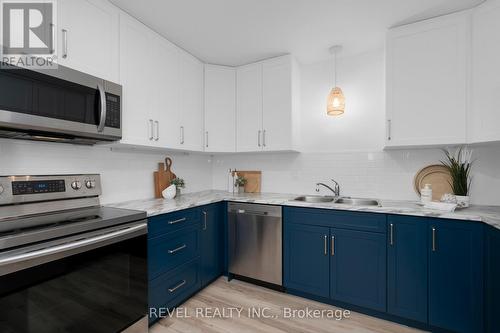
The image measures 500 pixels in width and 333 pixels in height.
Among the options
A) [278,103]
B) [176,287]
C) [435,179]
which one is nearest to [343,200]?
[435,179]

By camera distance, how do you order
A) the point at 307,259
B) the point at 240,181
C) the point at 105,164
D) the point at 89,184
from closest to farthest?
the point at 89,184 < the point at 105,164 < the point at 307,259 < the point at 240,181

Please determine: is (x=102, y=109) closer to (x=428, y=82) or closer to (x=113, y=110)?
(x=113, y=110)

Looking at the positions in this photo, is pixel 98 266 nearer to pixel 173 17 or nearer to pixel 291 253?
pixel 291 253

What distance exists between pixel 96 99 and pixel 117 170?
2.52 ft

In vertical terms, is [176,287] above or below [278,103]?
below

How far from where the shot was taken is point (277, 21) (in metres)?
2.00

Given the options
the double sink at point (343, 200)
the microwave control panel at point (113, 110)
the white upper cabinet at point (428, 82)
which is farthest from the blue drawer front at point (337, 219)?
the microwave control panel at point (113, 110)

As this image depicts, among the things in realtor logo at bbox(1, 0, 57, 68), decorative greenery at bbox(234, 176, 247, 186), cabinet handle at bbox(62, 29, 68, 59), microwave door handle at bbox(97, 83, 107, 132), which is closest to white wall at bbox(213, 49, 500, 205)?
decorative greenery at bbox(234, 176, 247, 186)

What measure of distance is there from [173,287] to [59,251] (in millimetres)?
1027

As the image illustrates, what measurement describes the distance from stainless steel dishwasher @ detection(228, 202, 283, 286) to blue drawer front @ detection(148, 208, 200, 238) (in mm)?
461

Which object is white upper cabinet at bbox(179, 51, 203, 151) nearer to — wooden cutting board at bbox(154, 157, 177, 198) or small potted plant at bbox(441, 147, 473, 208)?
wooden cutting board at bbox(154, 157, 177, 198)

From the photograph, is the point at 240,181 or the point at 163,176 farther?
the point at 240,181

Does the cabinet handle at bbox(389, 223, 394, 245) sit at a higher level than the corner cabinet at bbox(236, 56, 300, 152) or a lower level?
lower

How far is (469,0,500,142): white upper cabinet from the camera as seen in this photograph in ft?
5.47
